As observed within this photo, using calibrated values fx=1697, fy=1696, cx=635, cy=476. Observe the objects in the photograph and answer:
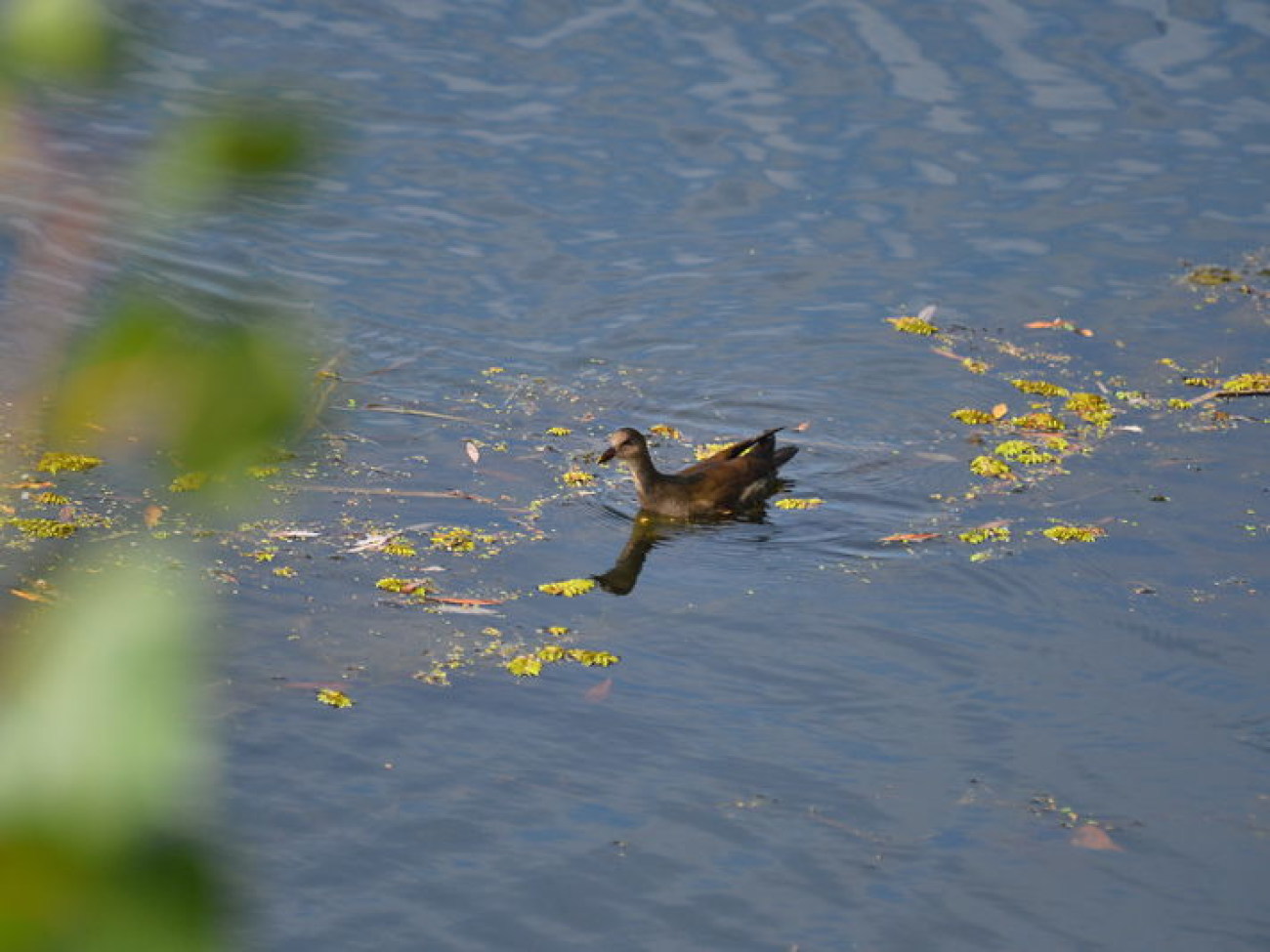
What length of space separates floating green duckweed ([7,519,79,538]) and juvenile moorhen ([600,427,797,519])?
2.60 m

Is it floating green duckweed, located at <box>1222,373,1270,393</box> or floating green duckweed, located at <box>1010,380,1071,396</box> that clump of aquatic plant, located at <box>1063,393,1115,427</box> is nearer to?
floating green duckweed, located at <box>1010,380,1071,396</box>

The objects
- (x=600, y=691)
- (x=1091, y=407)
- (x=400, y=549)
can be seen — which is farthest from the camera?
(x=1091, y=407)

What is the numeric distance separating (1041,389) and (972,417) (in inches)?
26.8

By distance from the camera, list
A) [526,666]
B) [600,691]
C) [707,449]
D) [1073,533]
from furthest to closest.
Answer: [707,449] → [1073,533] → [526,666] → [600,691]

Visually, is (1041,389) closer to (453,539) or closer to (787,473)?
(787,473)

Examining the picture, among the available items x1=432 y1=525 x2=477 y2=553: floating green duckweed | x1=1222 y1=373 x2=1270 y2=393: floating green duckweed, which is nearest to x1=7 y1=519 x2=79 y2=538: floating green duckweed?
x1=432 y1=525 x2=477 y2=553: floating green duckweed

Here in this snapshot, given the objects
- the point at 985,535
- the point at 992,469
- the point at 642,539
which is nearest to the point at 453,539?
the point at 642,539

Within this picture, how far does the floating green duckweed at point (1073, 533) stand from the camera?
8.22m

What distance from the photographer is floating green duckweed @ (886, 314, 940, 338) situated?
1091 cm

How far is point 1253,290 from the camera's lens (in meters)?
11.7

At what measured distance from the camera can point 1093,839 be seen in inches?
225

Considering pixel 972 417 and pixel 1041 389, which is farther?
pixel 1041 389

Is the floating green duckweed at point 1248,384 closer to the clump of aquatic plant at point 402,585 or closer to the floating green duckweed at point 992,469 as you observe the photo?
the floating green duckweed at point 992,469

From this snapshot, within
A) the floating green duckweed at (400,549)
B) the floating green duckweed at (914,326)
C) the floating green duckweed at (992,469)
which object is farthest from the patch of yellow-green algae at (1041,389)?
the floating green duckweed at (400,549)
